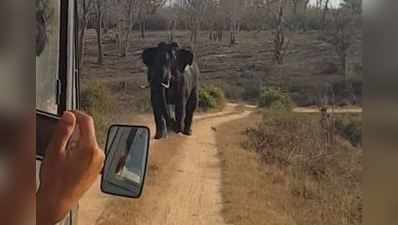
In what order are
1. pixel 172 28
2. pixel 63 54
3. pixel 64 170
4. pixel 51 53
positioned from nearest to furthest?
pixel 64 170, pixel 51 53, pixel 63 54, pixel 172 28

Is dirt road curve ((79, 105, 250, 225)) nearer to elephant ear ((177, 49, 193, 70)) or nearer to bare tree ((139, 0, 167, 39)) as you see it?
elephant ear ((177, 49, 193, 70))

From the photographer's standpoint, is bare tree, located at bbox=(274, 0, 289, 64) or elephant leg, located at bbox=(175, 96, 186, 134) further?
elephant leg, located at bbox=(175, 96, 186, 134)

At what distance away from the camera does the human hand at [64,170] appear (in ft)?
2.29

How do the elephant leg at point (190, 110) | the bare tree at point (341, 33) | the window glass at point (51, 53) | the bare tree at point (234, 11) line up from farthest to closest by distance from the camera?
the elephant leg at point (190, 110)
the bare tree at point (234, 11)
the bare tree at point (341, 33)
the window glass at point (51, 53)

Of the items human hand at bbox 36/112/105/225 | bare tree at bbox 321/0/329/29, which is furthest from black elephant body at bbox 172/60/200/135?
human hand at bbox 36/112/105/225

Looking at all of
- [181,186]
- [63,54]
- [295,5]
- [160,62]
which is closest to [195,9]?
[160,62]

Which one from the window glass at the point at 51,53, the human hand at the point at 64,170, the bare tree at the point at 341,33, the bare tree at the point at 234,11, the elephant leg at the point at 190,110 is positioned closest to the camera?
the human hand at the point at 64,170

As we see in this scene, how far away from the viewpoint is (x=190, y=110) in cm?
189

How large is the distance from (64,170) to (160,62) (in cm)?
100

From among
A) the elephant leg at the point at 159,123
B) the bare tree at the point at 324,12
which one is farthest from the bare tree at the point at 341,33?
the elephant leg at the point at 159,123

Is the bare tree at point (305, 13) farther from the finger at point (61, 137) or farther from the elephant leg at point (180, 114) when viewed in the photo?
the finger at point (61, 137)

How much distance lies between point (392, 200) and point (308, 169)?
1.04m

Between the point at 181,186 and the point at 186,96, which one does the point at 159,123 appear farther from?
the point at 181,186

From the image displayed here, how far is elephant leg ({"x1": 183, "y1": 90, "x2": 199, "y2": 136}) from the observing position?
6.11 feet
